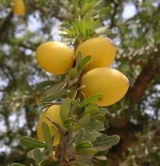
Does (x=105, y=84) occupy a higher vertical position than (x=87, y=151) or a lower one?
higher

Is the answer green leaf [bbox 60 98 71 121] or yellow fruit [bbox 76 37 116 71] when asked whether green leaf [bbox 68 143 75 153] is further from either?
yellow fruit [bbox 76 37 116 71]

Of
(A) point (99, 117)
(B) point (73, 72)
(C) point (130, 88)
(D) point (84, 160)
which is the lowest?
(D) point (84, 160)

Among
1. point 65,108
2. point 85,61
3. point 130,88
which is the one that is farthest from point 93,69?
point 130,88

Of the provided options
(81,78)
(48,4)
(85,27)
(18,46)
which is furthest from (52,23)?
Answer: (81,78)

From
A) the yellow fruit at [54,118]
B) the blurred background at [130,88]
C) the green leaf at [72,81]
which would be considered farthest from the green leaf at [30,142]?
the blurred background at [130,88]

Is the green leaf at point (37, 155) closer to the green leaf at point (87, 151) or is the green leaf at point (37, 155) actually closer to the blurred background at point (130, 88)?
the green leaf at point (87, 151)

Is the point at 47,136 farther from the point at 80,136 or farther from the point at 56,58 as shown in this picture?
the point at 56,58

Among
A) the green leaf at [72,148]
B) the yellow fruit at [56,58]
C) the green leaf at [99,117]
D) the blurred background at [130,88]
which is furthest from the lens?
the blurred background at [130,88]
